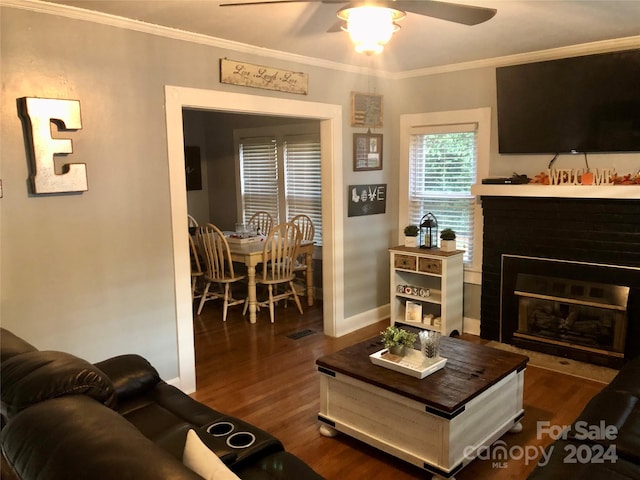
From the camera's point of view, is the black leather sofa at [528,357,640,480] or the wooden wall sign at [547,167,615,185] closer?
the black leather sofa at [528,357,640,480]

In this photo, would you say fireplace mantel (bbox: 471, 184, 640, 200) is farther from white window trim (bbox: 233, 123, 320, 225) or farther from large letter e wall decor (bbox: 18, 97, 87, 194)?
large letter e wall decor (bbox: 18, 97, 87, 194)

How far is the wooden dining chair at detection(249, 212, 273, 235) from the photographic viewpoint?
635 centimetres

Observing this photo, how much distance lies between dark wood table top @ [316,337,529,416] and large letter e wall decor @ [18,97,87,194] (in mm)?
1758

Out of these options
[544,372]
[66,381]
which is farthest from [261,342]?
[66,381]

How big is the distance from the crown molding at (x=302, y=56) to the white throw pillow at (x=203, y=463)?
7.95 ft

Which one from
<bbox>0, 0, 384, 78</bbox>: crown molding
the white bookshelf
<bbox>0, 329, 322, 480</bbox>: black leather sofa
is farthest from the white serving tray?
<bbox>0, 0, 384, 78</bbox>: crown molding

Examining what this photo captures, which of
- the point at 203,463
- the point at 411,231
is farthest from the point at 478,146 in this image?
the point at 203,463

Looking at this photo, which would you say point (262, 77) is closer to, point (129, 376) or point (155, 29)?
point (155, 29)

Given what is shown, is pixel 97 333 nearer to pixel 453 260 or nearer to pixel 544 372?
pixel 453 260

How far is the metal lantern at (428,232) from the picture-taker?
4641 mm

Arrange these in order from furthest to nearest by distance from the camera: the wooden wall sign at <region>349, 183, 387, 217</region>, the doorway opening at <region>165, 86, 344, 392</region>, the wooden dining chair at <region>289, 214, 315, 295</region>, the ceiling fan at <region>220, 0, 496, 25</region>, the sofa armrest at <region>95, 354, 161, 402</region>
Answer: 1. the wooden dining chair at <region>289, 214, 315, 295</region>
2. the wooden wall sign at <region>349, 183, 387, 217</region>
3. the doorway opening at <region>165, 86, 344, 392</region>
4. the sofa armrest at <region>95, 354, 161, 402</region>
5. the ceiling fan at <region>220, 0, 496, 25</region>

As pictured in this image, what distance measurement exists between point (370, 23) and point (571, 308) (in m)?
3.01

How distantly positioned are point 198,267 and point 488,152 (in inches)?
122

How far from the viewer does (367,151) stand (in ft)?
15.6
